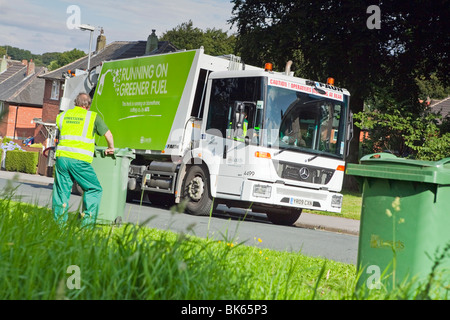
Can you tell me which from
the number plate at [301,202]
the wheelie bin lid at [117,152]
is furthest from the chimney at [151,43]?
the wheelie bin lid at [117,152]

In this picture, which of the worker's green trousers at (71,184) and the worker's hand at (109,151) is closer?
the worker's green trousers at (71,184)

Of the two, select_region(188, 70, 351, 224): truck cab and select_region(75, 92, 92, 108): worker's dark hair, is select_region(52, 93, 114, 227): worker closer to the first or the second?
select_region(75, 92, 92, 108): worker's dark hair

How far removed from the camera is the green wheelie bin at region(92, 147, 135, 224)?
370 inches

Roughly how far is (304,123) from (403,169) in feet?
28.2

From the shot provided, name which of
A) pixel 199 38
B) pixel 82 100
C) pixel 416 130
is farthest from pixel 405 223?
pixel 199 38

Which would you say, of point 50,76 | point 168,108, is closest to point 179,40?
point 50,76

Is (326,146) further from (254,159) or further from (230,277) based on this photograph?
(230,277)

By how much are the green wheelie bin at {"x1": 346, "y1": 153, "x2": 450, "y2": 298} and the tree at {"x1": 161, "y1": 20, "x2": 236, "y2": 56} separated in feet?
161

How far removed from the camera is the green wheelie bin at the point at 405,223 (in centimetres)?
465

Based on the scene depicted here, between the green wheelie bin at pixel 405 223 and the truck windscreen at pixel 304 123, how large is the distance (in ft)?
26.0

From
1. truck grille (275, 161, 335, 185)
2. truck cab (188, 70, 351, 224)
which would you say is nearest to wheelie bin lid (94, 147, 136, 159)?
truck cab (188, 70, 351, 224)

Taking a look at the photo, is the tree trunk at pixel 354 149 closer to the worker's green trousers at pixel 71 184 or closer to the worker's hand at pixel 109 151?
the worker's hand at pixel 109 151

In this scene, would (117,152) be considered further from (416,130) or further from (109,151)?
(416,130)
